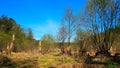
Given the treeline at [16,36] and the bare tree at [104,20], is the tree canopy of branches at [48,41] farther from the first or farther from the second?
the bare tree at [104,20]

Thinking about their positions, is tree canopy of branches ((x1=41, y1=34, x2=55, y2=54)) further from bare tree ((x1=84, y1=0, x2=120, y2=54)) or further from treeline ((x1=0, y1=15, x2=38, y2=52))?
bare tree ((x1=84, y1=0, x2=120, y2=54))

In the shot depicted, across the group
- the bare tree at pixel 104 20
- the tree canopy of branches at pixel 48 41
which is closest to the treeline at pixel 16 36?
the tree canopy of branches at pixel 48 41

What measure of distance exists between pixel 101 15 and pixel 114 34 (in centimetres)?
281

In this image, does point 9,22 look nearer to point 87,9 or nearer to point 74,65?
point 87,9

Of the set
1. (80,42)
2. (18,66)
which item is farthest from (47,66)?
(80,42)

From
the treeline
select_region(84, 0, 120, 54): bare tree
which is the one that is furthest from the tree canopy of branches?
select_region(84, 0, 120, 54): bare tree

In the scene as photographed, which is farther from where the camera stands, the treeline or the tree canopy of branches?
the tree canopy of branches

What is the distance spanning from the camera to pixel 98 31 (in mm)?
27453

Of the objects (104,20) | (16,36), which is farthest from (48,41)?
(104,20)

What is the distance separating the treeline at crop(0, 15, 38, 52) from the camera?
139 ft

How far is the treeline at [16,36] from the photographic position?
4224cm

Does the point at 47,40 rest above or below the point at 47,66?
above

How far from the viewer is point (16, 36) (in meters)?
48.2

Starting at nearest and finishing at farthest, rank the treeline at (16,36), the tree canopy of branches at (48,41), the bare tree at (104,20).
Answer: the bare tree at (104,20) → the treeline at (16,36) → the tree canopy of branches at (48,41)
